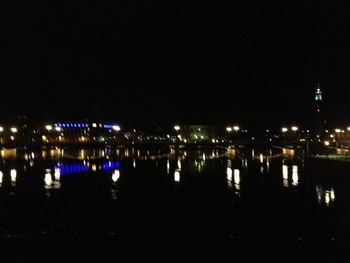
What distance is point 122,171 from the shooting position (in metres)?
38.5

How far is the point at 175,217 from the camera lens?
18.3m

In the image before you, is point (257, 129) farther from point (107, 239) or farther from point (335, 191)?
point (107, 239)

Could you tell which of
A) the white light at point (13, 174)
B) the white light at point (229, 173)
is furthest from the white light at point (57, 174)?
the white light at point (229, 173)

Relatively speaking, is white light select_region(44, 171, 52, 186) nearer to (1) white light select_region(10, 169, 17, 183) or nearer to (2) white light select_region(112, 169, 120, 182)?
(1) white light select_region(10, 169, 17, 183)

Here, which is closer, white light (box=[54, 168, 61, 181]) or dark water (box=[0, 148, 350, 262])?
dark water (box=[0, 148, 350, 262])

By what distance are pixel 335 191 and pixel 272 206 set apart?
18.0 feet

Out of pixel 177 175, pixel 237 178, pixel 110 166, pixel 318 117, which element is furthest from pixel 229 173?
pixel 318 117

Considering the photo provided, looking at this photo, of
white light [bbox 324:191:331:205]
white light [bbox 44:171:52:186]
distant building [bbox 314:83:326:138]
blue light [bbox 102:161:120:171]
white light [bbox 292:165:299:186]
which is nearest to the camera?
white light [bbox 324:191:331:205]

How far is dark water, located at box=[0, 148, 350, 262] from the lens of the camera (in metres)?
12.8

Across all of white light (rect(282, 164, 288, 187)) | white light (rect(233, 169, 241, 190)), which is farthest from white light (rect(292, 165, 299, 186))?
white light (rect(233, 169, 241, 190))

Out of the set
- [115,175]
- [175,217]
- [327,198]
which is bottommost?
[115,175]

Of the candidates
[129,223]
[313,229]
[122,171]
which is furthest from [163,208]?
[122,171]

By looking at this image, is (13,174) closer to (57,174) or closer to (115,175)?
(57,174)

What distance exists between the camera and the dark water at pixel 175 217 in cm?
1277
